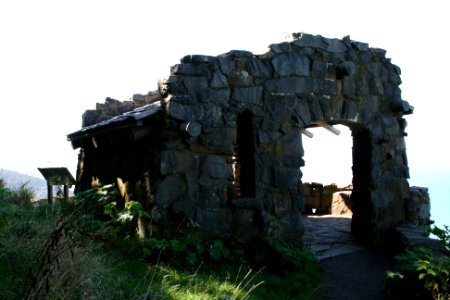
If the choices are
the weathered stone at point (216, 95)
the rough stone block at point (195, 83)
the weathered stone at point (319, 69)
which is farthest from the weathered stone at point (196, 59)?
the weathered stone at point (319, 69)

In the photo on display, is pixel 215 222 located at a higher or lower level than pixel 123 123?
lower

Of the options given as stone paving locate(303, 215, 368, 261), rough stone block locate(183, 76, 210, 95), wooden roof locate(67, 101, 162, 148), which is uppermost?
rough stone block locate(183, 76, 210, 95)

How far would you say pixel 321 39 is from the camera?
8.14 m

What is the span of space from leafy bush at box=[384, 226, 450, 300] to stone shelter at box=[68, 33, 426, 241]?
1.99 meters

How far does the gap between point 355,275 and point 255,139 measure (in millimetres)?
2494

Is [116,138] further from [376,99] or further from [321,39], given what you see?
[376,99]

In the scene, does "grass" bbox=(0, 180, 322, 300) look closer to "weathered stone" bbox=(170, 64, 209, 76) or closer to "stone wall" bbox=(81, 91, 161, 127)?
"weathered stone" bbox=(170, 64, 209, 76)

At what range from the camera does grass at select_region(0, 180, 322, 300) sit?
A: 12.1 feet

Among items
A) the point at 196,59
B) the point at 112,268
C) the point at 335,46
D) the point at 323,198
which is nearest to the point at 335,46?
the point at 335,46

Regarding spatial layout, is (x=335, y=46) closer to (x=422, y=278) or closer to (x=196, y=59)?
(x=196, y=59)

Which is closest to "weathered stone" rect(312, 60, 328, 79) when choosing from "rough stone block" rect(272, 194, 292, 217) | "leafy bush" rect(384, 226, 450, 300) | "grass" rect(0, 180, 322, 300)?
"rough stone block" rect(272, 194, 292, 217)

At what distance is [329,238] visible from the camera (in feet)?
29.7

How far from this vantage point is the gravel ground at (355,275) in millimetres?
6523

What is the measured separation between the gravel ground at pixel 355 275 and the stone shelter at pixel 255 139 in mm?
708
